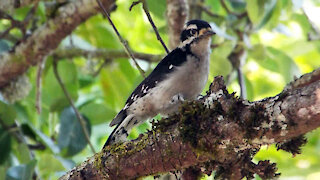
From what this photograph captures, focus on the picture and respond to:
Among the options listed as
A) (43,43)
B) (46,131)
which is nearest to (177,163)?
(43,43)

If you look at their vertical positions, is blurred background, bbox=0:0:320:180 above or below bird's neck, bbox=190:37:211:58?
Answer: above

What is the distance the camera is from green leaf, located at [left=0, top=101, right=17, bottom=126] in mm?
4078

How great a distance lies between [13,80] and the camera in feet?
14.2

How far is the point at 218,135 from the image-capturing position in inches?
85.4

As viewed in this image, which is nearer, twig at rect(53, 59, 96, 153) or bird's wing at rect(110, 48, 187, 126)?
bird's wing at rect(110, 48, 187, 126)

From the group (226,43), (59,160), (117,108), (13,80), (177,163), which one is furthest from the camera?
(117,108)

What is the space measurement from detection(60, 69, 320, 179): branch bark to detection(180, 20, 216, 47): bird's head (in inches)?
34.6

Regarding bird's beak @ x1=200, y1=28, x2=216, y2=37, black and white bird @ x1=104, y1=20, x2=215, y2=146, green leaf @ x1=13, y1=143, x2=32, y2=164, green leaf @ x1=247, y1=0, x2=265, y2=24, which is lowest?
black and white bird @ x1=104, y1=20, x2=215, y2=146

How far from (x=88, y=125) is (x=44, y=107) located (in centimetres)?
63

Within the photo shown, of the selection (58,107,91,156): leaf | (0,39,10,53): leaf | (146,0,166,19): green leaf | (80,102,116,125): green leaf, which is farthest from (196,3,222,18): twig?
Result: (0,39,10,53): leaf

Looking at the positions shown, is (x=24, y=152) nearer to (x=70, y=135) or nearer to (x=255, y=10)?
(x=70, y=135)

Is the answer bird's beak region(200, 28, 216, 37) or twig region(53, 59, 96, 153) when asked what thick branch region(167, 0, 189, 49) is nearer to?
bird's beak region(200, 28, 216, 37)

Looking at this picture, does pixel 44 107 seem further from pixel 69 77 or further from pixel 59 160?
pixel 59 160

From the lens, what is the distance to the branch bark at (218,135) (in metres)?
1.94
